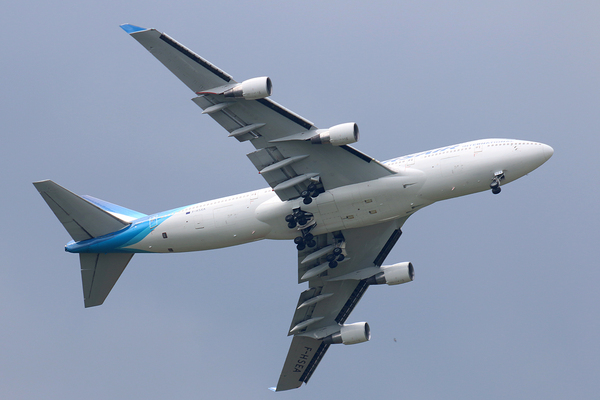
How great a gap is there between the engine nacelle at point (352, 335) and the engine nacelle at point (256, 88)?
20.6 m

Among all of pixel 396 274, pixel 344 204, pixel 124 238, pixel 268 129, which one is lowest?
pixel 396 274

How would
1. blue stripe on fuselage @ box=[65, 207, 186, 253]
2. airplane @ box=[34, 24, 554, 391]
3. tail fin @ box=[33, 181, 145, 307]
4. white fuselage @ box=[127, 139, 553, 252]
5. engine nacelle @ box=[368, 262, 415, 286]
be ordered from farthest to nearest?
engine nacelle @ box=[368, 262, 415, 286], blue stripe on fuselage @ box=[65, 207, 186, 253], tail fin @ box=[33, 181, 145, 307], white fuselage @ box=[127, 139, 553, 252], airplane @ box=[34, 24, 554, 391]

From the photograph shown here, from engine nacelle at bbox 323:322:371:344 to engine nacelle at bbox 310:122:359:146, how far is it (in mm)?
16973

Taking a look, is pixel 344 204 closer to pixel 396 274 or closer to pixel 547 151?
pixel 396 274

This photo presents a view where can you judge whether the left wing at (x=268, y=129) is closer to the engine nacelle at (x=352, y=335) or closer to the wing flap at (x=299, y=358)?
the engine nacelle at (x=352, y=335)

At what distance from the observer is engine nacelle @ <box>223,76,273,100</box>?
3547 cm

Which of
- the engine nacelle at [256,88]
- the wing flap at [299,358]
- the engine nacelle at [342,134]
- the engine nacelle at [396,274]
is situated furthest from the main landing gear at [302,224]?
the wing flap at [299,358]


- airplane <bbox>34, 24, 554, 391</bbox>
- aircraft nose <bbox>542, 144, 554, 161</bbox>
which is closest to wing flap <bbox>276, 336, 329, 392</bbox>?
airplane <bbox>34, 24, 554, 391</bbox>

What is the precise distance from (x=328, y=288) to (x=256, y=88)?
19.4m

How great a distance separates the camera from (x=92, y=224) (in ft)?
142

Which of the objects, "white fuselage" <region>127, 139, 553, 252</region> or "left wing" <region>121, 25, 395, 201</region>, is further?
"white fuselage" <region>127, 139, 553, 252</region>

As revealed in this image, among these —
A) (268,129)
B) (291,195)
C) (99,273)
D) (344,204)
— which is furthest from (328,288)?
(99,273)

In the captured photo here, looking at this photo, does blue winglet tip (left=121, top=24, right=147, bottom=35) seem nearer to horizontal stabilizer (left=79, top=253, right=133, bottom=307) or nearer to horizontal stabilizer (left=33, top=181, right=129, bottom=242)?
horizontal stabilizer (left=33, top=181, right=129, bottom=242)

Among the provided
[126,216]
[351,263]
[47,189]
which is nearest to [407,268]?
[351,263]
